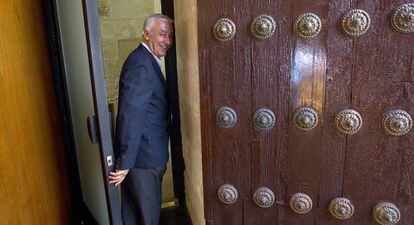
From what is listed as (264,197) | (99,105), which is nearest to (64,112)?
(99,105)

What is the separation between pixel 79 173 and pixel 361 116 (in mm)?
1711

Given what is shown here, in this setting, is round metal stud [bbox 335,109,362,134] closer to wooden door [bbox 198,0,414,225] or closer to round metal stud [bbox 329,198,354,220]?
wooden door [bbox 198,0,414,225]

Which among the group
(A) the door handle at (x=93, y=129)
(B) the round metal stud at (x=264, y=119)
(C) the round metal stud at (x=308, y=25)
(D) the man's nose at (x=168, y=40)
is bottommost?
(A) the door handle at (x=93, y=129)

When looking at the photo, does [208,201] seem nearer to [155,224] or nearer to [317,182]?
[317,182]

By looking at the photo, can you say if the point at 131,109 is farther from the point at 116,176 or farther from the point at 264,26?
the point at 264,26

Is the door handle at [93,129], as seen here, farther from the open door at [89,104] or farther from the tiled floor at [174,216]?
the tiled floor at [174,216]

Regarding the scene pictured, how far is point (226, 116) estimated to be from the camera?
3.60ft

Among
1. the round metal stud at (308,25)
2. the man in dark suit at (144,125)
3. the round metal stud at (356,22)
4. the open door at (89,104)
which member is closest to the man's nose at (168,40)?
the man in dark suit at (144,125)

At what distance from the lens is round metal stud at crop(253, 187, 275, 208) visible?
113 cm

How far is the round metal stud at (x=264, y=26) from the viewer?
0.98 metres

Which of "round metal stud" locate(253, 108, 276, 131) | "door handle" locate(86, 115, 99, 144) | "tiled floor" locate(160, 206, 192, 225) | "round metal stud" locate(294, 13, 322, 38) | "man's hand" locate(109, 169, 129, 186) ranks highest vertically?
"round metal stud" locate(294, 13, 322, 38)

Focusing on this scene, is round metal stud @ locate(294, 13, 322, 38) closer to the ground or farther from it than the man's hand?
farther from it

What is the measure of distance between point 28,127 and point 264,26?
1.09 m

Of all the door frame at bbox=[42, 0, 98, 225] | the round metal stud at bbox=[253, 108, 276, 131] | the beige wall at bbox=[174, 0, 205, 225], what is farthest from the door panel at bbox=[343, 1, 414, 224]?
the door frame at bbox=[42, 0, 98, 225]
